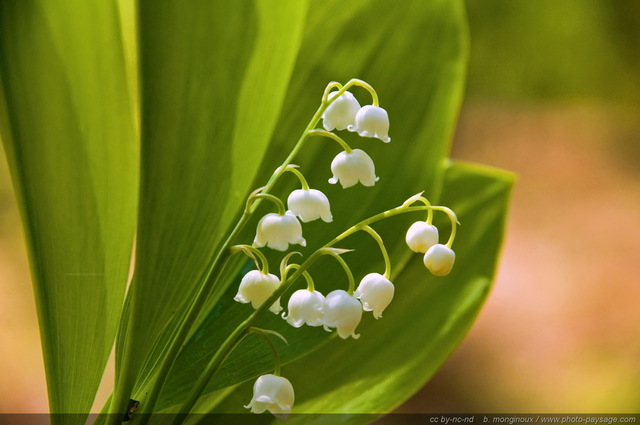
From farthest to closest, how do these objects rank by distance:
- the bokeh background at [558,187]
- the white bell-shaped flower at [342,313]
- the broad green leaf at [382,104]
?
the bokeh background at [558,187] < the broad green leaf at [382,104] < the white bell-shaped flower at [342,313]

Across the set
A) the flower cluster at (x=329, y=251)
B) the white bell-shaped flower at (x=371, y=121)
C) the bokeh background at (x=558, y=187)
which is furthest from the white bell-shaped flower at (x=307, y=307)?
the bokeh background at (x=558, y=187)

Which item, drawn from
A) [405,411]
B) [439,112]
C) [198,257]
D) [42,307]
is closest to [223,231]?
[198,257]

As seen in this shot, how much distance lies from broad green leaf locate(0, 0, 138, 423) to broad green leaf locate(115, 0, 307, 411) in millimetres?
34

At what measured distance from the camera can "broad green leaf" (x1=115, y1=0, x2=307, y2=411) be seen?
0.47 metres

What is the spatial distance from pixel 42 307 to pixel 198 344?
12 cm

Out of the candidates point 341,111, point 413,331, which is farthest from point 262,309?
point 413,331

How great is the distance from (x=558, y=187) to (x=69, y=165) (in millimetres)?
659

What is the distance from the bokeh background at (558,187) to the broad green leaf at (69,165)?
1.55ft

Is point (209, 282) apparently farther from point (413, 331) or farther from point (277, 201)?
point (413, 331)

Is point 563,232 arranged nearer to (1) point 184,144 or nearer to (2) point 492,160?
(2) point 492,160

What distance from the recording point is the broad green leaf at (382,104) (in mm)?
570

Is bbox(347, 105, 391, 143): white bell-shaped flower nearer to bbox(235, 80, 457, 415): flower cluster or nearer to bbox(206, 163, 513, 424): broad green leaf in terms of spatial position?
bbox(235, 80, 457, 415): flower cluster

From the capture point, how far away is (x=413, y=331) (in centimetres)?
61

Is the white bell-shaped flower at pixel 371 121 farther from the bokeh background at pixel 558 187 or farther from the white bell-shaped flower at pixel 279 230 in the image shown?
the bokeh background at pixel 558 187
